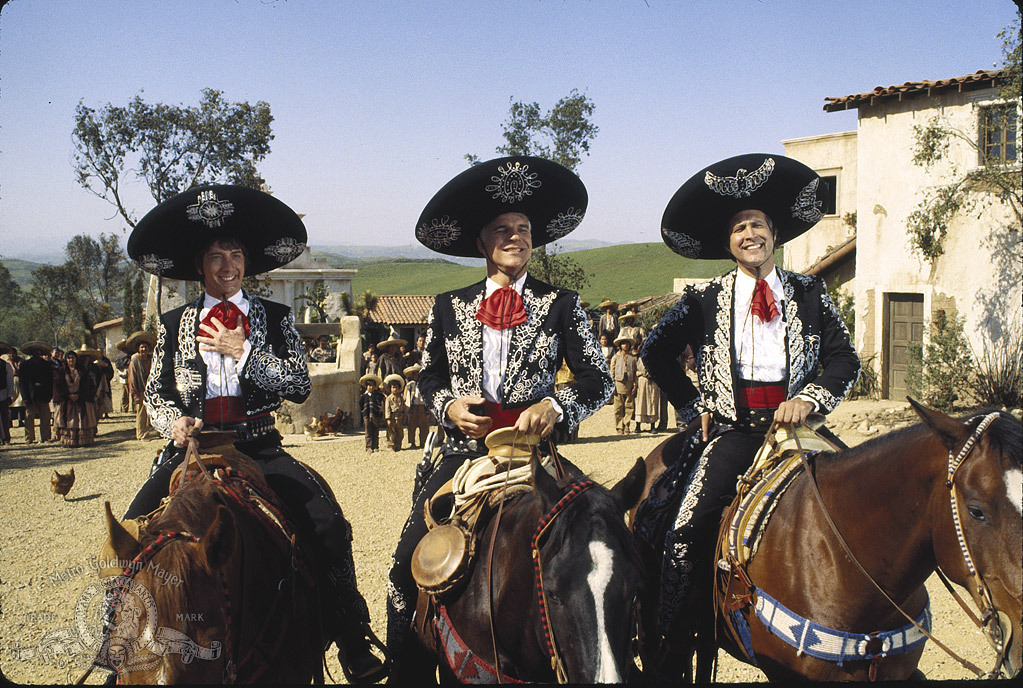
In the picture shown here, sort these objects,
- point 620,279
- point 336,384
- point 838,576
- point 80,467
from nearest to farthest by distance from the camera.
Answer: point 838,576
point 80,467
point 336,384
point 620,279

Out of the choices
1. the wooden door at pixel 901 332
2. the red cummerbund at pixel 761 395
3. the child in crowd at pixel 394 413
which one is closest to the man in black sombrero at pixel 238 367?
the red cummerbund at pixel 761 395

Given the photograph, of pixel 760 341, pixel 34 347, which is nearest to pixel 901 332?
pixel 760 341

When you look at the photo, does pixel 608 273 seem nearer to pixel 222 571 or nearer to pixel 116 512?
pixel 116 512

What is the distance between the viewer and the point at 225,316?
3949 millimetres

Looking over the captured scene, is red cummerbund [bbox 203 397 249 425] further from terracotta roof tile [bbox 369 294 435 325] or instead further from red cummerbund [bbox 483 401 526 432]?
terracotta roof tile [bbox 369 294 435 325]

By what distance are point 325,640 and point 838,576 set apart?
7.77 ft

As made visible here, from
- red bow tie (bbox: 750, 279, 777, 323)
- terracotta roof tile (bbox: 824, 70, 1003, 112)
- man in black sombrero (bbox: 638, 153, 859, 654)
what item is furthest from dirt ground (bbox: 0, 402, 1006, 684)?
terracotta roof tile (bbox: 824, 70, 1003, 112)

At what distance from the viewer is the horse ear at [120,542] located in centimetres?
240

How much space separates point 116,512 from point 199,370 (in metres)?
8.28

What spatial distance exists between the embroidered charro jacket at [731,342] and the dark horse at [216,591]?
7.38 feet

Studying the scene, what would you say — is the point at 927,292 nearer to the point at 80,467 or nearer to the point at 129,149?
the point at 80,467

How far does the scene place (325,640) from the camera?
12.3 ft

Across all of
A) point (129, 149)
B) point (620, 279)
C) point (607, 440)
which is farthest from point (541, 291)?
point (620, 279)

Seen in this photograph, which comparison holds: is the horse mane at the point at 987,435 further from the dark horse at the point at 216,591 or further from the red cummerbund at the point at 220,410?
the red cummerbund at the point at 220,410
